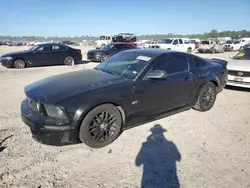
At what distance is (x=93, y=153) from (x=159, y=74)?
175cm

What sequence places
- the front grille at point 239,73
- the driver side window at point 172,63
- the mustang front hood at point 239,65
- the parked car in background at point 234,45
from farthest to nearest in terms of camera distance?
the parked car in background at point 234,45 → the mustang front hood at point 239,65 → the front grille at point 239,73 → the driver side window at point 172,63

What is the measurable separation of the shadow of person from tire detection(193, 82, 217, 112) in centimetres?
149

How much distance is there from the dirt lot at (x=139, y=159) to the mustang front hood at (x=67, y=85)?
861mm

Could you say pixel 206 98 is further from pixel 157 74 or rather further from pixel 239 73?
pixel 239 73

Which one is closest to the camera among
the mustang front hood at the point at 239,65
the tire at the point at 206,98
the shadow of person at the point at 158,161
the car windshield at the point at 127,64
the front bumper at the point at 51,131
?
the shadow of person at the point at 158,161

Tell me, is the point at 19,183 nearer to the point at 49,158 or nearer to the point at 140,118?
the point at 49,158

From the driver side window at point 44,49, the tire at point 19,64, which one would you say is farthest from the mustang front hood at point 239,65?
the tire at point 19,64

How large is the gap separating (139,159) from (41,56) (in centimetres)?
1126

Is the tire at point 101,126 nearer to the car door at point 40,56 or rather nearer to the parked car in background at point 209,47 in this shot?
the car door at point 40,56

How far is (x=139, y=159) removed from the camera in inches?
125

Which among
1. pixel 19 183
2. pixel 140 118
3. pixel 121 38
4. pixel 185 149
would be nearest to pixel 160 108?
pixel 140 118

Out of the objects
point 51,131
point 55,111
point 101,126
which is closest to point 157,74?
point 101,126

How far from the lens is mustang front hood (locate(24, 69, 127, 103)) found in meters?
3.23

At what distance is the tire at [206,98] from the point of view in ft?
16.2
